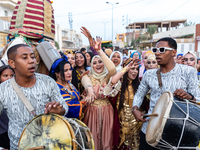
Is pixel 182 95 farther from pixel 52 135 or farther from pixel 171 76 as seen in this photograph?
pixel 52 135

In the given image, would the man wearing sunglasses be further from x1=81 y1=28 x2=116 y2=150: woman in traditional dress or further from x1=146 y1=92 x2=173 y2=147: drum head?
x1=81 y1=28 x2=116 y2=150: woman in traditional dress

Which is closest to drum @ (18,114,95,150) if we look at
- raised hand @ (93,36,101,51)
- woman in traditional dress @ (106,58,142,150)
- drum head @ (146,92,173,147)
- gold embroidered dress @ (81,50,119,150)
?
drum head @ (146,92,173,147)

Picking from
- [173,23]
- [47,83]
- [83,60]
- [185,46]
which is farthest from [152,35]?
[47,83]

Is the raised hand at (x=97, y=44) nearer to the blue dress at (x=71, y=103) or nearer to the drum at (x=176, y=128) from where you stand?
the blue dress at (x=71, y=103)

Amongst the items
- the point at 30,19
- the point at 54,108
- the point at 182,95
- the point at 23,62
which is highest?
the point at 30,19

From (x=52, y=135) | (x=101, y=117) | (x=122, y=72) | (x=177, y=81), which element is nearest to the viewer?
(x=52, y=135)

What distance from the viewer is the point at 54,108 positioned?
5.82 ft

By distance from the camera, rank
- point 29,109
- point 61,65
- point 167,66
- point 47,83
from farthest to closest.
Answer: point 61,65 → point 167,66 → point 47,83 → point 29,109

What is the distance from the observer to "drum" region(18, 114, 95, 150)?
1.50 meters

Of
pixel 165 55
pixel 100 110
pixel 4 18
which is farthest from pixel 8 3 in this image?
pixel 165 55

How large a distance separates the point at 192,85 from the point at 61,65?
215cm

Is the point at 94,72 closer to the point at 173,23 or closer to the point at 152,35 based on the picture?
the point at 152,35

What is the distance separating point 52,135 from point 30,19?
2.84 metres

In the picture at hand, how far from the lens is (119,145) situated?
10.9 ft
